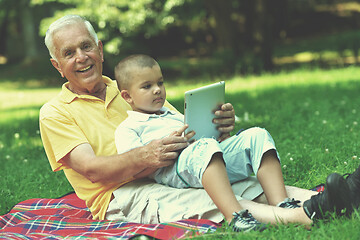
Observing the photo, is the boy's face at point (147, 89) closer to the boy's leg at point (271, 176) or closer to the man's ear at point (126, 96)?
the man's ear at point (126, 96)

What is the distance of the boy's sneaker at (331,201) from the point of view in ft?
9.12

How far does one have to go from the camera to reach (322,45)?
21.5m

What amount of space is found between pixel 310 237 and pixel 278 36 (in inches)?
897

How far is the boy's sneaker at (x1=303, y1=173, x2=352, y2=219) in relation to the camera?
278 centimetres

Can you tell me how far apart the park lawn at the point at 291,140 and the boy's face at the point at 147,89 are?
0.97 meters

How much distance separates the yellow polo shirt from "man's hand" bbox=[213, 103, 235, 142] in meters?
0.68

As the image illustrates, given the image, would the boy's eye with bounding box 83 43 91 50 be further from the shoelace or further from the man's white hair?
the shoelace

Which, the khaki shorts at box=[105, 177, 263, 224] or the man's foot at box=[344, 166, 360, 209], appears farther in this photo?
the khaki shorts at box=[105, 177, 263, 224]

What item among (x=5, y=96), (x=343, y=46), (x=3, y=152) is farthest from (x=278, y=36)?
(x=3, y=152)

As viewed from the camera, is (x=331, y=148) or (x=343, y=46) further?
(x=343, y=46)

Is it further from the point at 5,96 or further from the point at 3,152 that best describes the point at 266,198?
the point at 5,96

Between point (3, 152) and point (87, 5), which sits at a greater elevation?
point (87, 5)

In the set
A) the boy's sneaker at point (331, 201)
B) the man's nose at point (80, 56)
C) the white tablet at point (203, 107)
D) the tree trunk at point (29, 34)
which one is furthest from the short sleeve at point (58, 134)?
the tree trunk at point (29, 34)

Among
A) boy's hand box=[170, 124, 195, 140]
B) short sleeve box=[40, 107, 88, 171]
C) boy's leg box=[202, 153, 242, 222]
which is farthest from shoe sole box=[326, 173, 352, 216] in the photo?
short sleeve box=[40, 107, 88, 171]
